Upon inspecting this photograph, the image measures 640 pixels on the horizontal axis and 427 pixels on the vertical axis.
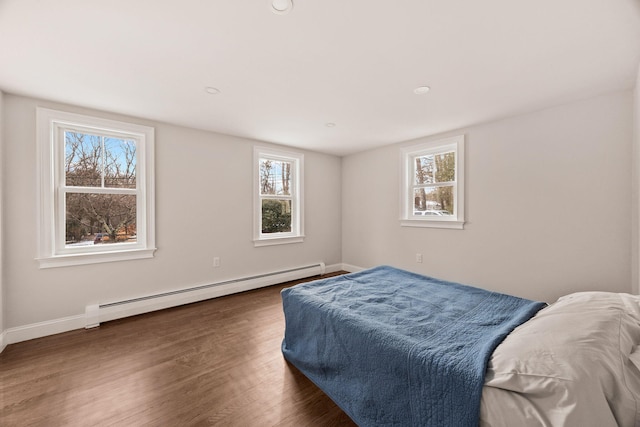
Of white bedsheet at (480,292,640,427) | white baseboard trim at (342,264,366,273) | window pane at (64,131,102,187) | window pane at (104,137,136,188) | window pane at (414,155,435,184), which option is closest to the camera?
white bedsheet at (480,292,640,427)

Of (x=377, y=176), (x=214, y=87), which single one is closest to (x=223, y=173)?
(x=214, y=87)

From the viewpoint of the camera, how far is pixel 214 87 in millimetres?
2279

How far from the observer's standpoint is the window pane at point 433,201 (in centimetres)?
362

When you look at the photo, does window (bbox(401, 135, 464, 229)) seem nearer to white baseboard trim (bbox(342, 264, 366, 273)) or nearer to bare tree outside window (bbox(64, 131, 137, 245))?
white baseboard trim (bbox(342, 264, 366, 273))

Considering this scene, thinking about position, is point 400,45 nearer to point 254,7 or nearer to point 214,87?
point 254,7

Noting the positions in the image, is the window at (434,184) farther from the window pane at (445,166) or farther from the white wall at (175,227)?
the white wall at (175,227)

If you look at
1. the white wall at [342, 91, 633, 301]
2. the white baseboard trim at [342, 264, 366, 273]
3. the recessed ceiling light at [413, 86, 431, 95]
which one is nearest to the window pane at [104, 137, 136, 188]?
the recessed ceiling light at [413, 86, 431, 95]

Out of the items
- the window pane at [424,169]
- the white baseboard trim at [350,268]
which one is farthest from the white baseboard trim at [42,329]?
the window pane at [424,169]

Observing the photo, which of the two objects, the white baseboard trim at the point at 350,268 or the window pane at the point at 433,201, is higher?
the window pane at the point at 433,201

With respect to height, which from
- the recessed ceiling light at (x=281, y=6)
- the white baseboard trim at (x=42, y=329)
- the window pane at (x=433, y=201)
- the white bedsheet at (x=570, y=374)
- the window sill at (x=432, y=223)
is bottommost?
the white baseboard trim at (x=42, y=329)

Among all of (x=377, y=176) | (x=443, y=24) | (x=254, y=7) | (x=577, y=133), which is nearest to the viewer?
(x=254, y=7)

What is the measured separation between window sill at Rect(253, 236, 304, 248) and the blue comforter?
196 centimetres

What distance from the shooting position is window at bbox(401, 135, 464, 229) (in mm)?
3420

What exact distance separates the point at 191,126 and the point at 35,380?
2759 millimetres
